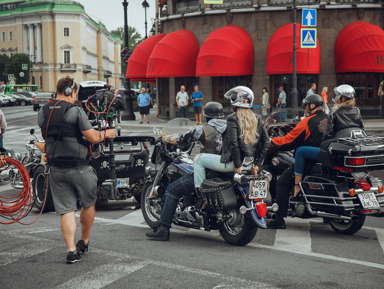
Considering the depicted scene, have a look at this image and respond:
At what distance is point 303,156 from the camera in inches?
277

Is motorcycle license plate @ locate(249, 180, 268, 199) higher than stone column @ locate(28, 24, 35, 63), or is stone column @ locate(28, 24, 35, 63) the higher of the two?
stone column @ locate(28, 24, 35, 63)

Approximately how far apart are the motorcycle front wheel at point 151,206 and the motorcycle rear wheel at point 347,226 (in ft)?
7.02

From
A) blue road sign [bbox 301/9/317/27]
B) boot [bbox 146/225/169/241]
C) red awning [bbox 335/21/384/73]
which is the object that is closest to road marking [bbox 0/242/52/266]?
boot [bbox 146/225/169/241]

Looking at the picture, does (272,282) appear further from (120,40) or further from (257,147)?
(120,40)

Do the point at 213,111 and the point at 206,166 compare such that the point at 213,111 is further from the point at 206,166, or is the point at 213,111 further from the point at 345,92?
the point at 345,92

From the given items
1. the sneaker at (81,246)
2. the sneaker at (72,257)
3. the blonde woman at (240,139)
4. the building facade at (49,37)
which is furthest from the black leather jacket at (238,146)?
the building facade at (49,37)

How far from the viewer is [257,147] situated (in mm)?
6375

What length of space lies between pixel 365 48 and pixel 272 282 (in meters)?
22.3

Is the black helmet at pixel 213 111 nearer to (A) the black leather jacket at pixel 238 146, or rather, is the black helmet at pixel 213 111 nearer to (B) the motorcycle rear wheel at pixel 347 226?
(A) the black leather jacket at pixel 238 146

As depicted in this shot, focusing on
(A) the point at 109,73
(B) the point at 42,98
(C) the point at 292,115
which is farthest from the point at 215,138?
(A) the point at 109,73

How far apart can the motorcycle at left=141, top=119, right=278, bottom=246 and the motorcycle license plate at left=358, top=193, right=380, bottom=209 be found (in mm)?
1080

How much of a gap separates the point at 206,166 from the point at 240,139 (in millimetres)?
490

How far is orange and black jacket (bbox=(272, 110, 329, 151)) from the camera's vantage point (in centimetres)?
713

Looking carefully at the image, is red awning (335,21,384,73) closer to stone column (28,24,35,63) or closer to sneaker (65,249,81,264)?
sneaker (65,249,81,264)
